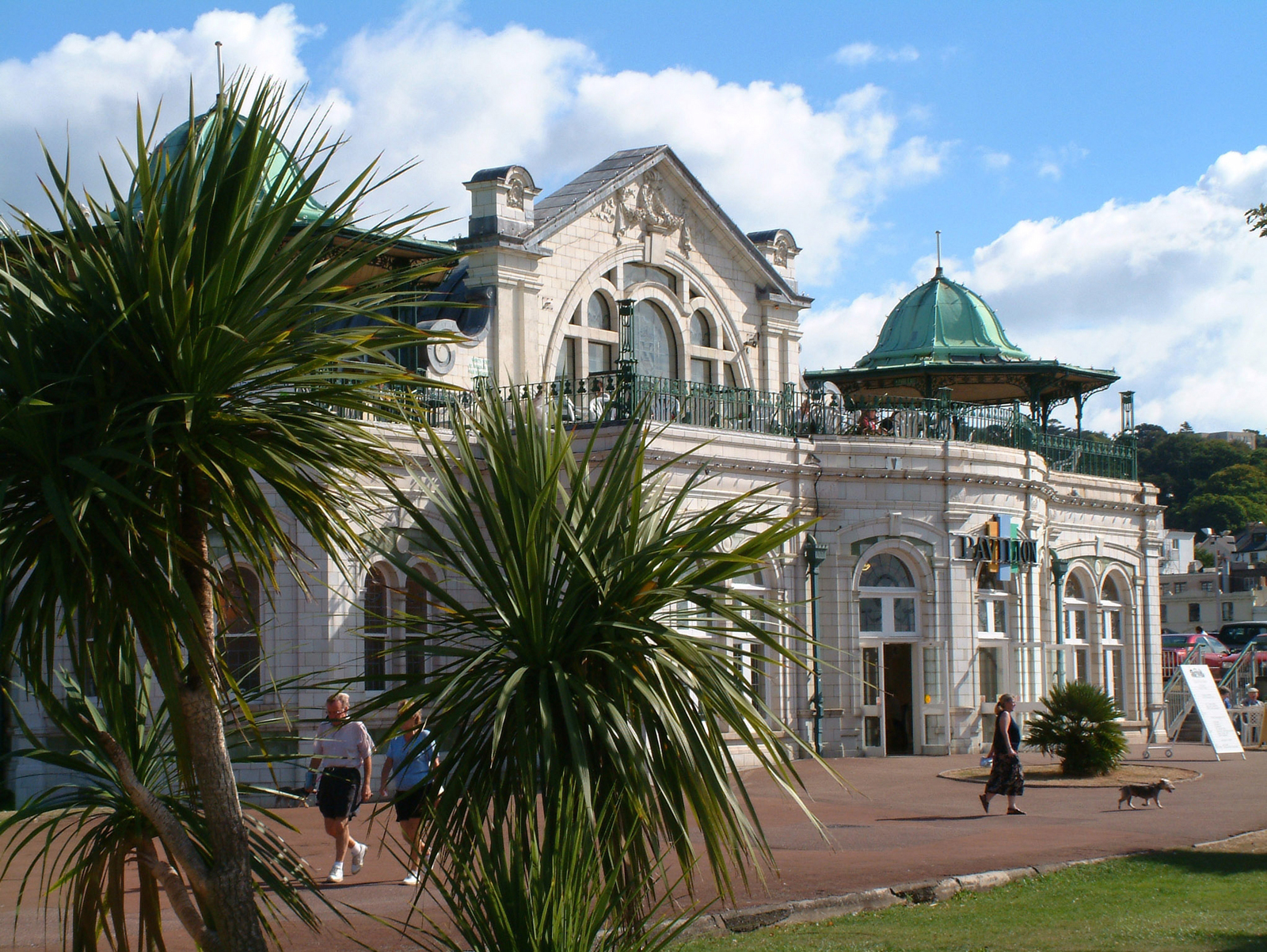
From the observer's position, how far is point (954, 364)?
108ft

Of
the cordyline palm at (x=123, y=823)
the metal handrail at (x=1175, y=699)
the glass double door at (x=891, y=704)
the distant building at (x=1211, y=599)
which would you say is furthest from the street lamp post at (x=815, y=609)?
the distant building at (x=1211, y=599)

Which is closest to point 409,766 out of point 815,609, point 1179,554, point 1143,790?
point 1143,790

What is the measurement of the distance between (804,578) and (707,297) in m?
6.43

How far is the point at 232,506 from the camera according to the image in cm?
533

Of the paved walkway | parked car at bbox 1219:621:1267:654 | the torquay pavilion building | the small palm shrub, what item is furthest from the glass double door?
parked car at bbox 1219:621:1267:654

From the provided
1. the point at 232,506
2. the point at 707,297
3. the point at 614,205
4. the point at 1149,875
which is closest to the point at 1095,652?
the point at 707,297

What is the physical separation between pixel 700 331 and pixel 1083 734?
11146 mm

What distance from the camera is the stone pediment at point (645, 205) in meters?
25.8

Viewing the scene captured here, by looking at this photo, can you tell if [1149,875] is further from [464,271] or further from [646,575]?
[464,271]

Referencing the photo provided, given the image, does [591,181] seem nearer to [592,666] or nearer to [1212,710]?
[1212,710]

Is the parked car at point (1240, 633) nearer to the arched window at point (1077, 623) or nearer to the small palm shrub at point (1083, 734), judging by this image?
the arched window at point (1077, 623)

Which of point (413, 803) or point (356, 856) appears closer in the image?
point (413, 803)

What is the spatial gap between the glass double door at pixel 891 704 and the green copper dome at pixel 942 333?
9659 millimetres

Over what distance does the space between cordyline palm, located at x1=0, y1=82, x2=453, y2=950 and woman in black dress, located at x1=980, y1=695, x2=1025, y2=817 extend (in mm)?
12942
